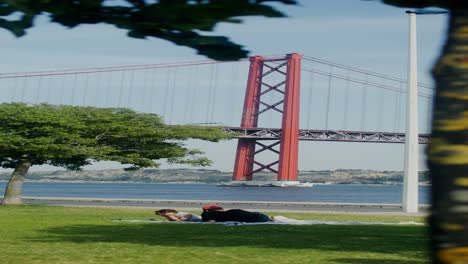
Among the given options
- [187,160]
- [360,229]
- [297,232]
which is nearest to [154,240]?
[297,232]

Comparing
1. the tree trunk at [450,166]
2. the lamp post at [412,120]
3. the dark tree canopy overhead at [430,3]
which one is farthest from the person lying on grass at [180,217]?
the tree trunk at [450,166]

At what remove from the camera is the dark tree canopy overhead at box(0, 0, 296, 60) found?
2555mm

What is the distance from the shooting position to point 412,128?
2272 centimetres

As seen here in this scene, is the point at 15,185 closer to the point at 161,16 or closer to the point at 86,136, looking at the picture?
the point at 86,136

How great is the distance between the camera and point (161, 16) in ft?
8.73

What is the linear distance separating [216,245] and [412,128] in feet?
44.7

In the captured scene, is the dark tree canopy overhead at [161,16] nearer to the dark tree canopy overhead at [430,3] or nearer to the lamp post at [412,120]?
the dark tree canopy overhead at [430,3]

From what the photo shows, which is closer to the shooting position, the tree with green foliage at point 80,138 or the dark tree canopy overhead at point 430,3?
the dark tree canopy overhead at point 430,3

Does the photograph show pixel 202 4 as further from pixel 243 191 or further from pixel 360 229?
pixel 243 191

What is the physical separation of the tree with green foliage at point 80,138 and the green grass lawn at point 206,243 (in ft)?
32.8

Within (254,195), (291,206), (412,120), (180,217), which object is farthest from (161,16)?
(254,195)

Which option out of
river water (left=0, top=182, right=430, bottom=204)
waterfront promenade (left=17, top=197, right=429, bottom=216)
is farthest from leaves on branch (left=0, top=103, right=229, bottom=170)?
river water (left=0, top=182, right=430, bottom=204)

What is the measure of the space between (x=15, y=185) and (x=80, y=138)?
105 inches

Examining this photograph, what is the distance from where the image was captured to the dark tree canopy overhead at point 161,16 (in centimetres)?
255
